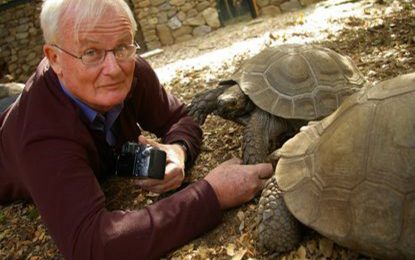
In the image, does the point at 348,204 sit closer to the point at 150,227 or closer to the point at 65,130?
the point at 150,227

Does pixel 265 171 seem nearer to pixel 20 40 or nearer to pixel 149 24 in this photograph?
pixel 149 24

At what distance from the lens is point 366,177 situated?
1.51m

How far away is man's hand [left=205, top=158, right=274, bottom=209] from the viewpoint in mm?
1985

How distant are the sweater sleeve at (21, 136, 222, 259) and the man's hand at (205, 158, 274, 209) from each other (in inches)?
2.4

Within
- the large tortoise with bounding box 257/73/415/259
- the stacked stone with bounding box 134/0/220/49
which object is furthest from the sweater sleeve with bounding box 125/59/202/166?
the stacked stone with bounding box 134/0/220/49

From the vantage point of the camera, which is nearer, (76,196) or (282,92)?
(76,196)

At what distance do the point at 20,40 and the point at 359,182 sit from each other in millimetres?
9257

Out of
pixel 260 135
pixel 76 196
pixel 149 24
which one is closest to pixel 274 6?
pixel 149 24

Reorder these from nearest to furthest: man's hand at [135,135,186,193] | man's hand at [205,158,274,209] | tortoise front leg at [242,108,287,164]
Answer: man's hand at [205,158,274,209]
man's hand at [135,135,186,193]
tortoise front leg at [242,108,287,164]

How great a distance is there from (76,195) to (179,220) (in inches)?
18.5

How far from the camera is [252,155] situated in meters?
2.37

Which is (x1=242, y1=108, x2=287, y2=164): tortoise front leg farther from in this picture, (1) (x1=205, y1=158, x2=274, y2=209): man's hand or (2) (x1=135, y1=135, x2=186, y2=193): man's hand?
(2) (x1=135, y1=135, x2=186, y2=193): man's hand

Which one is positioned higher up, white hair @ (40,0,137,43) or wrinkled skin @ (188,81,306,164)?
white hair @ (40,0,137,43)

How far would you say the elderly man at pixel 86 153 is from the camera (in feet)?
5.82
